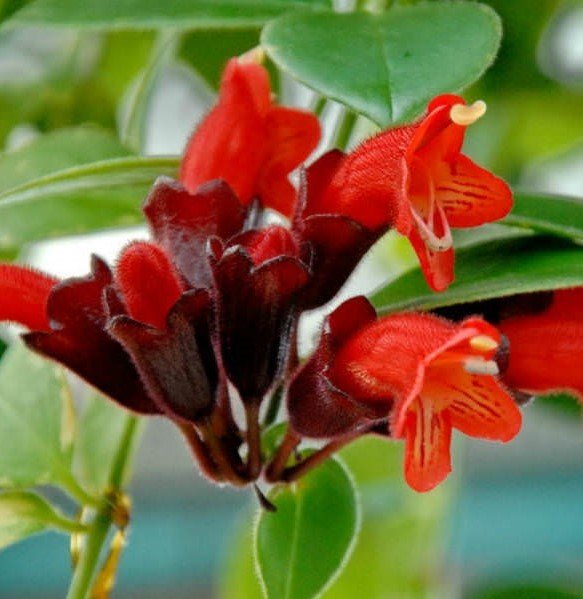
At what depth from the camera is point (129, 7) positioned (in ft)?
2.07

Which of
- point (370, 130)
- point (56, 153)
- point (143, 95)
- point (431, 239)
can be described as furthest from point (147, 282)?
point (370, 130)

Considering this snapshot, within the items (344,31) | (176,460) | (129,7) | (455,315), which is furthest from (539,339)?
(176,460)

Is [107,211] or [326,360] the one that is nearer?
[326,360]

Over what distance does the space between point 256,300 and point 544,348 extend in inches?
5.7

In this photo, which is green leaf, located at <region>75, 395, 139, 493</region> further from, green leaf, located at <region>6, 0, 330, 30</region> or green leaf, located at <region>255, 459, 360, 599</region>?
green leaf, located at <region>6, 0, 330, 30</region>

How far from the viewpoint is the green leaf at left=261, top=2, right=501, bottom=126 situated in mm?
485

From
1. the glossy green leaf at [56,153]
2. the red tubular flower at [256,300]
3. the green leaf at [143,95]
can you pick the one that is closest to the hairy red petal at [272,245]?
the red tubular flower at [256,300]

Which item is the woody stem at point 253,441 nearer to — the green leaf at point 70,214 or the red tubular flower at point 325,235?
the red tubular flower at point 325,235

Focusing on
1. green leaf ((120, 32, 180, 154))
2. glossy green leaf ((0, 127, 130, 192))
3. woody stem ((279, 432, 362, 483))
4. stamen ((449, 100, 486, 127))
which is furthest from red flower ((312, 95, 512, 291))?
green leaf ((120, 32, 180, 154))

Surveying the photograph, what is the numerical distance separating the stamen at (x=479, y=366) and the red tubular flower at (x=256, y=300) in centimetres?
9

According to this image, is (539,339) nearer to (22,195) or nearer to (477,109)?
(477,109)

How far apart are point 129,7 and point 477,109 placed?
0.22 meters

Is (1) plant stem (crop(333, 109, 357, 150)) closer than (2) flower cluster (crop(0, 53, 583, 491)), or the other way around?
(2) flower cluster (crop(0, 53, 583, 491))

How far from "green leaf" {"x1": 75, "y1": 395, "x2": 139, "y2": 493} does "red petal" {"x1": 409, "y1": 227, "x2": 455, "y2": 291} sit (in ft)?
0.92
